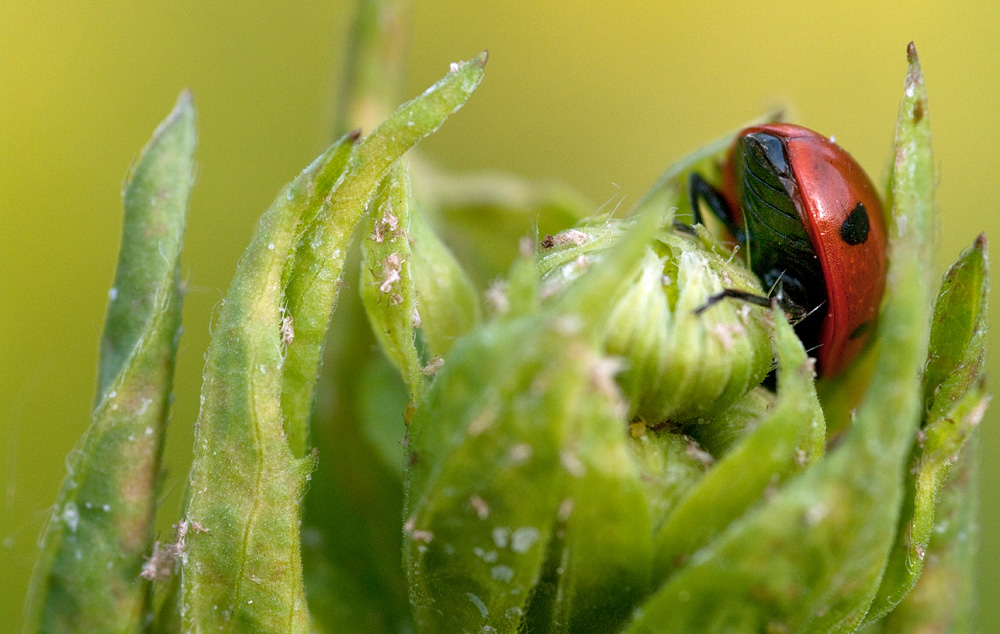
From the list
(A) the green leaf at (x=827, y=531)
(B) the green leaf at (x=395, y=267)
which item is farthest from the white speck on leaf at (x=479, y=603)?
(B) the green leaf at (x=395, y=267)

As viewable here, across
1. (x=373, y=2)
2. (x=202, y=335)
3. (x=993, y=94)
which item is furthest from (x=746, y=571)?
(x=993, y=94)

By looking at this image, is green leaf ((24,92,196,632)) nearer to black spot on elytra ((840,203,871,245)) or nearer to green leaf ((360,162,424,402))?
green leaf ((360,162,424,402))

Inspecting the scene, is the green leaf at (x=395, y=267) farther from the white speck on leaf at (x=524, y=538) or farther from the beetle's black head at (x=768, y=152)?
the beetle's black head at (x=768, y=152)

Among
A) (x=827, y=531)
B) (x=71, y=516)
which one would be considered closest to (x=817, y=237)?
(x=827, y=531)

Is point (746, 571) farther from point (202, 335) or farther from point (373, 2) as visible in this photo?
point (202, 335)

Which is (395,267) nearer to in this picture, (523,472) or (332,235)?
(332,235)

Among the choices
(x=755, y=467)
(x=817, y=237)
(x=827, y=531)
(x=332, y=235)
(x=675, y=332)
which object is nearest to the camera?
(x=827, y=531)
